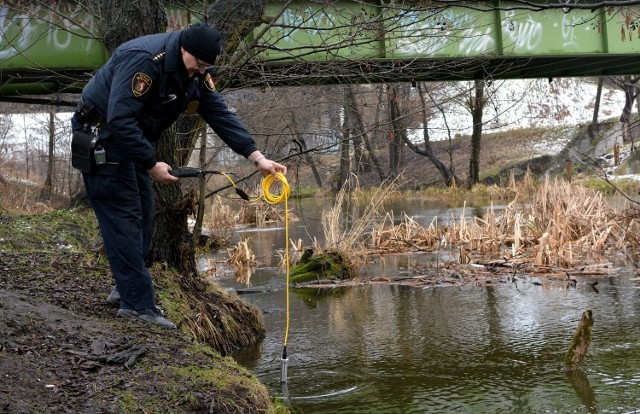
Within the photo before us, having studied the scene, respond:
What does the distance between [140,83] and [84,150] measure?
1.86ft

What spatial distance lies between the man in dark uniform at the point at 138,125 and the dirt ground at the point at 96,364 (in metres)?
0.36

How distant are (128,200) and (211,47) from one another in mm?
1077

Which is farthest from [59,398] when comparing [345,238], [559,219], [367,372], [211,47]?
[559,219]

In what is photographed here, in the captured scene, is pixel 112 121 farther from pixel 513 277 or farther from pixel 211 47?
pixel 513 277

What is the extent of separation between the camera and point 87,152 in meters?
4.81

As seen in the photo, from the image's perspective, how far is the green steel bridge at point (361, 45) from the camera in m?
7.17

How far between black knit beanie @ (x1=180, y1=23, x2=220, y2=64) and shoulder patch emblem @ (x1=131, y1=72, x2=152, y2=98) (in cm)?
28

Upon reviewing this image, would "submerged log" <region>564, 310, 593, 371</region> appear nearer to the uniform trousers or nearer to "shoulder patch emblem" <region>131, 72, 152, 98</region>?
the uniform trousers

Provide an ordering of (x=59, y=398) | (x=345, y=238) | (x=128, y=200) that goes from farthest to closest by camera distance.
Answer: (x=345, y=238) → (x=128, y=200) → (x=59, y=398)

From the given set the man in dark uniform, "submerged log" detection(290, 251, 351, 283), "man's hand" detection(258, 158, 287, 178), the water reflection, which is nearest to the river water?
the water reflection

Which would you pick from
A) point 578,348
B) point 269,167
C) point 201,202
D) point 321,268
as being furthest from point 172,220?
point 321,268

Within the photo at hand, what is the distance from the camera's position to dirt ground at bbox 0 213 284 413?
141 inches

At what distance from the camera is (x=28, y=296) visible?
5.14 meters

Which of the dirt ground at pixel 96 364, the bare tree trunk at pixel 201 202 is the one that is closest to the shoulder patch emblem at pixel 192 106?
the dirt ground at pixel 96 364
